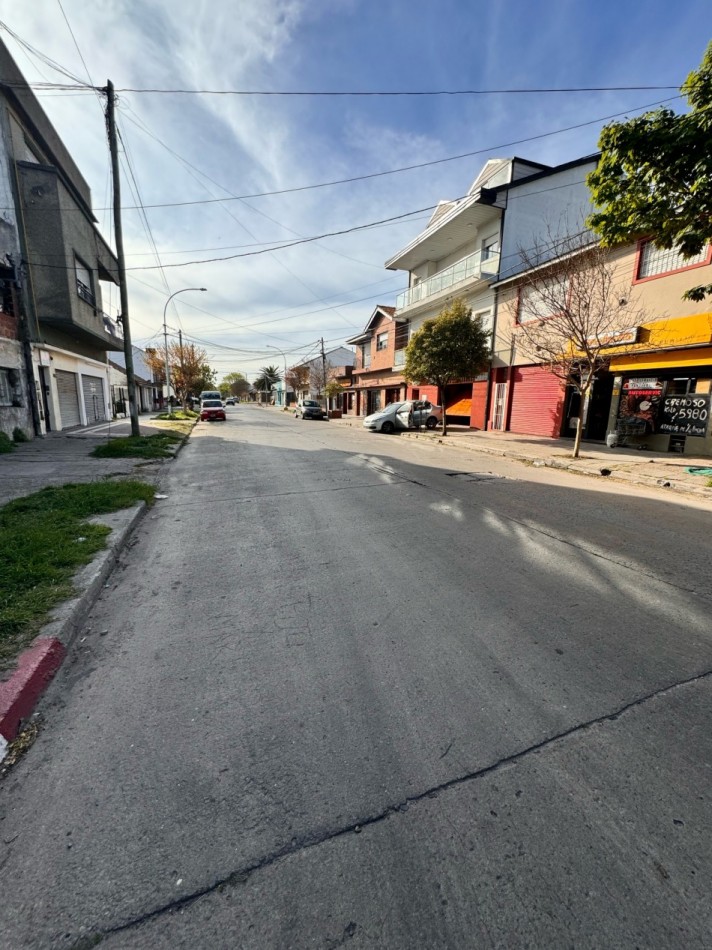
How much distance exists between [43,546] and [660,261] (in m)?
15.7

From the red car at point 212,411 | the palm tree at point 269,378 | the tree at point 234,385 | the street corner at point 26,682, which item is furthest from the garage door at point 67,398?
the tree at point 234,385

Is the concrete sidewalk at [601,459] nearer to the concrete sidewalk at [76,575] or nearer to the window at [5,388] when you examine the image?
the concrete sidewalk at [76,575]

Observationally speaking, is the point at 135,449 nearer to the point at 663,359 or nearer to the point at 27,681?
the point at 27,681

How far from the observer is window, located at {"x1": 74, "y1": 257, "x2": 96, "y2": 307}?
55.0ft

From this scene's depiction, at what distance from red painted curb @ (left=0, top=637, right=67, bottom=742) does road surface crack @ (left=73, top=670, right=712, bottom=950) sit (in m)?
1.34

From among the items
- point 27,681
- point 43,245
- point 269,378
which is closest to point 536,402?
point 27,681

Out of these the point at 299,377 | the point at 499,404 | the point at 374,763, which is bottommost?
the point at 374,763

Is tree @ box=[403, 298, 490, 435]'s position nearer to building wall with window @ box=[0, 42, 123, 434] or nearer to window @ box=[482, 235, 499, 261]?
window @ box=[482, 235, 499, 261]

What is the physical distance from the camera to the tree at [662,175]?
5.92m

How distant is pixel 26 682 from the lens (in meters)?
2.46

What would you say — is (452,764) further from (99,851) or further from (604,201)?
(604,201)

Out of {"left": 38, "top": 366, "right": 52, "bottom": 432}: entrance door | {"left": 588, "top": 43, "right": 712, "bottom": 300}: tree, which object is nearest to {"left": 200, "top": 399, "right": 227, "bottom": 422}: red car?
{"left": 38, "top": 366, "right": 52, "bottom": 432}: entrance door

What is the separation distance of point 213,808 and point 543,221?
21.7 m

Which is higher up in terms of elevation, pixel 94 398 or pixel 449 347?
pixel 449 347
